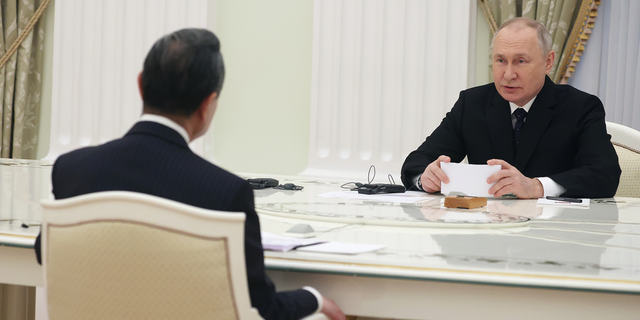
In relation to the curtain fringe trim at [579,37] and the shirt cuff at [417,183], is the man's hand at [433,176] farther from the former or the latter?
the curtain fringe trim at [579,37]

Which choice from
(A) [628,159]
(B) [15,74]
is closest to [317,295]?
(A) [628,159]

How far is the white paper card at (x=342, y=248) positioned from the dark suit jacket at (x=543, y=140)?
118cm

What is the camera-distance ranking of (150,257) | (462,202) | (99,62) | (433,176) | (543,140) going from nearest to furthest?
(150,257) < (462,202) < (433,176) < (543,140) < (99,62)

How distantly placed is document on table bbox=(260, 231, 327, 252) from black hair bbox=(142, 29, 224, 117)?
0.81 feet

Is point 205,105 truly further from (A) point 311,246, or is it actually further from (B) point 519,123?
(B) point 519,123

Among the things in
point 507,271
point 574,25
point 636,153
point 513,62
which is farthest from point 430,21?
point 507,271

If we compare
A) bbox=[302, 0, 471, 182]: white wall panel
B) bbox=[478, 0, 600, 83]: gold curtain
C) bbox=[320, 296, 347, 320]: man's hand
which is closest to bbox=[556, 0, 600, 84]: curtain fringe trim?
bbox=[478, 0, 600, 83]: gold curtain

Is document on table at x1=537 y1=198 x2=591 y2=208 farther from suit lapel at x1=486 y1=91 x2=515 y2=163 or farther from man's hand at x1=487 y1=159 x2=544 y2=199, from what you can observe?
suit lapel at x1=486 y1=91 x2=515 y2=163

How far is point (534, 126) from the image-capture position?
7.58ft

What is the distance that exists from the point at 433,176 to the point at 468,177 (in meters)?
0.15

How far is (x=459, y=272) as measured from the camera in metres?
0.85

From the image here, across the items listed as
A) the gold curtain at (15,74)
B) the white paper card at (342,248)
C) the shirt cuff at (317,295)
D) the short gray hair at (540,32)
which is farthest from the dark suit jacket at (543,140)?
the gold curtain at (15,74)

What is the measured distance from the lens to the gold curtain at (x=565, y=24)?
3188mm

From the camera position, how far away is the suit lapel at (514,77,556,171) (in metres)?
2.28
